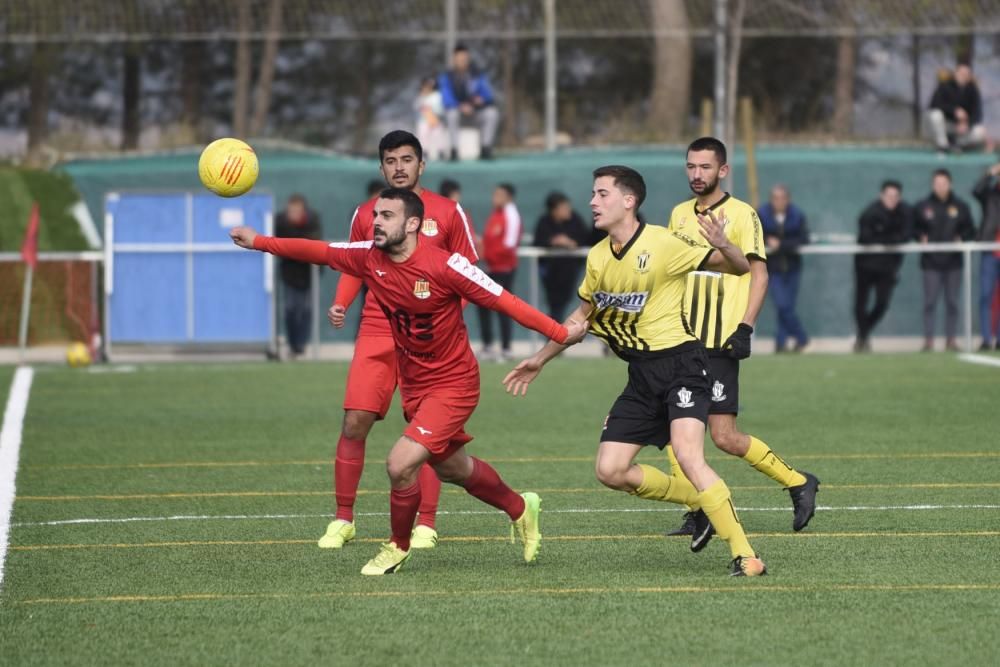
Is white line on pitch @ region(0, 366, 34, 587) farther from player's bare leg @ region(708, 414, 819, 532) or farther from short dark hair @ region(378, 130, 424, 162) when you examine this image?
player's bare leg @ region(708, 414, 819, 532)

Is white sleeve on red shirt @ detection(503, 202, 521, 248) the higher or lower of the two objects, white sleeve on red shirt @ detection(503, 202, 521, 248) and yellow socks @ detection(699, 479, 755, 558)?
the higher

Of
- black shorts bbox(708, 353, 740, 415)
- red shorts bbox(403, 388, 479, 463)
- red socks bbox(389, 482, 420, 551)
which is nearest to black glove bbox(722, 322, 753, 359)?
black shorts bbox(708, 353, 740, 415)

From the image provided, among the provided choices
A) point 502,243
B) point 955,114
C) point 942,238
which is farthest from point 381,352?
point 955,114

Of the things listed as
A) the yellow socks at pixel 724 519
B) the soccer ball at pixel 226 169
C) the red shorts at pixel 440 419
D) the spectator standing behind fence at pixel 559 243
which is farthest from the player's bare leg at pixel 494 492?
the spectator standing behind fence at pixel 559 243

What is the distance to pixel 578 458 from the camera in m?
13.0

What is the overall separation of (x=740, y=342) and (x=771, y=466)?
0.69 m

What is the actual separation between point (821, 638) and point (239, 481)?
588 cm

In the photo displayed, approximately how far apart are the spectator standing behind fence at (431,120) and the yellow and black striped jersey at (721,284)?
15961mm

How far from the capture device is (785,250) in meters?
22.8

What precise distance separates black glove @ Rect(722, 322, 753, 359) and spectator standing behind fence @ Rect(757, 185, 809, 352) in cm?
1331

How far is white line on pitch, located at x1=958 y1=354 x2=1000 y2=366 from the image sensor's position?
20922mm

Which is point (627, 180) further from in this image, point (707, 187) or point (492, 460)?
point (492, 460)

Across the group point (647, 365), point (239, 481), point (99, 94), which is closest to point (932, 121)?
point (99, 94)

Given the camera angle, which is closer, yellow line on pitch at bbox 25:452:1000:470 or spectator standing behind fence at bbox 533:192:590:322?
yellow line on pitch at bbox 25:452:1000:470
